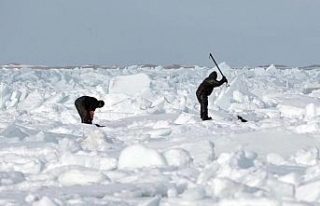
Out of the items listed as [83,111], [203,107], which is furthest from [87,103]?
[203,107]

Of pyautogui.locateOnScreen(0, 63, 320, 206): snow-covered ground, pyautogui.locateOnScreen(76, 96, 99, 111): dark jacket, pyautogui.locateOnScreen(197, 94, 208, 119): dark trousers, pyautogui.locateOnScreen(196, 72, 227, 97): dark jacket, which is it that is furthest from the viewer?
pyautogui.locateOnScreen(76, 96, 99, 111): dark jacket

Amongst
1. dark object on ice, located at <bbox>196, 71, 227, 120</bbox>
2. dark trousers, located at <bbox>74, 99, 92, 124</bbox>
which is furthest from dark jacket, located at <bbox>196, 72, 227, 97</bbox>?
dark trousers, located at <bbox>74, 99, 92, 124</bbox>

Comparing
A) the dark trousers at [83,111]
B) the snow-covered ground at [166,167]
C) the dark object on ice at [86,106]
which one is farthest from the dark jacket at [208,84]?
the dark trousers at [83,111]

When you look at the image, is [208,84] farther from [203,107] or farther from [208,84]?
[203,107]

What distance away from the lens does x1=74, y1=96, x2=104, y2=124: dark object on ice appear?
10852mm

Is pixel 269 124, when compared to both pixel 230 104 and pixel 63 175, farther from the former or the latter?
pixel 230 104

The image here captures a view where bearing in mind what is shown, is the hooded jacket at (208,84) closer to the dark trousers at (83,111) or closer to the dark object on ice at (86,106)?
the dark object on ice at (86,106)

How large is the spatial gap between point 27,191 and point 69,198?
0.54 meters

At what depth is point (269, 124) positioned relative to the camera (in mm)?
8758

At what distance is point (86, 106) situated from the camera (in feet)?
35.7

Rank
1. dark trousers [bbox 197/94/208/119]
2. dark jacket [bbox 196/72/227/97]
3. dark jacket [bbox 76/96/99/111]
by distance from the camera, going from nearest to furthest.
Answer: dark trousers [bbox 197/94/208/119], dark jacket [bbox 196/72/227/97], dark jacket [bbox 76/96/99/111]

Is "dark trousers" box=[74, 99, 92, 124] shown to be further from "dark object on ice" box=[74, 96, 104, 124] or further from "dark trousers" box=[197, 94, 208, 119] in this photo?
"dark trousers" box=[197, 94, 208, 119]

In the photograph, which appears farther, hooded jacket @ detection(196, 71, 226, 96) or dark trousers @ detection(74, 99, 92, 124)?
dark trousers @ detection(74, 99, 92, 124)

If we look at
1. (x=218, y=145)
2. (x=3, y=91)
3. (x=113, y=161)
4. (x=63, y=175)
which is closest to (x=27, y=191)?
(x=63, y=175)
